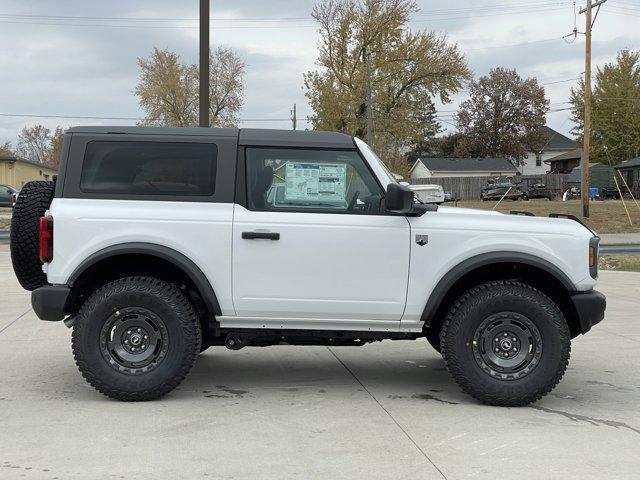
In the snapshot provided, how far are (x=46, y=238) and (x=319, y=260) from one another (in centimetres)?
192

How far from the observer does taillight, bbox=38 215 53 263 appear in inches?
197

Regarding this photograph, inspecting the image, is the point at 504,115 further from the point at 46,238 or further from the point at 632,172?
the point at 46,238

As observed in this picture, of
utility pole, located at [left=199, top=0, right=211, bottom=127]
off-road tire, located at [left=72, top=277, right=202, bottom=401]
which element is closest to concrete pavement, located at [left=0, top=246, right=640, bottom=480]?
off-road tire, located at [left=72, top=277, right=202, bottom=401]

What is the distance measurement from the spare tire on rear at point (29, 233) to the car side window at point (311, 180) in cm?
159

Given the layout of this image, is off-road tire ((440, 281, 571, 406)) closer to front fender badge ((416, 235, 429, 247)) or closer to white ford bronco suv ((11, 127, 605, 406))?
white ford bronco suv ((11, 127, 605, 406))

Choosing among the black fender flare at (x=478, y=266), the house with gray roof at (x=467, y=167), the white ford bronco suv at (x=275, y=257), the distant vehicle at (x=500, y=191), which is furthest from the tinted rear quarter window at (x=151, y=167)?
the house with gray roof at (x=467, y=167)

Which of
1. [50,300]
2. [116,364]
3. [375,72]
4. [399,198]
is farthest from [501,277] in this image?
[375,72]

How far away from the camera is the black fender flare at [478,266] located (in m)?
5.12

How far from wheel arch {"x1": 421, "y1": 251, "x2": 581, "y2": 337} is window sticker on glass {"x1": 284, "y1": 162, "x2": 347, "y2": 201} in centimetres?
100

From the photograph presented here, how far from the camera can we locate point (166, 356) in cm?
511

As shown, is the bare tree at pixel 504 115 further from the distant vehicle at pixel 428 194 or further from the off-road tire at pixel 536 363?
the off-road tire at pixel 536 363

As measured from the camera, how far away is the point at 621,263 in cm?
1730

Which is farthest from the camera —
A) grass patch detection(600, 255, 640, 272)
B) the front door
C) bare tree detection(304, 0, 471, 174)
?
bare tree detection(304, 0, 471, 174)

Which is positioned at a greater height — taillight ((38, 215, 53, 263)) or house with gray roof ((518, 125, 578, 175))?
house with gray roof ((518, 125, 578, 175))
